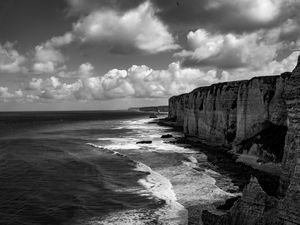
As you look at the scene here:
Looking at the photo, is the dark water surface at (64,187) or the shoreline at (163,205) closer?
the shoreline at (163,205)

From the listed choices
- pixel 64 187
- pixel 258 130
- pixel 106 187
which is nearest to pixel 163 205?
pixel 106 187

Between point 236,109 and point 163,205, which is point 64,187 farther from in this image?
point 236,109

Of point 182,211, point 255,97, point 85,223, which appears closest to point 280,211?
point 182,211

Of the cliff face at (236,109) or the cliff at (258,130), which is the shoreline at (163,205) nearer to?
the cliff at (258,130)

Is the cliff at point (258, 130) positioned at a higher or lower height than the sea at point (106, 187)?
higher

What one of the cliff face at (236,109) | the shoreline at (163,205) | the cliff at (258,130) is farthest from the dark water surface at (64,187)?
the cliff face at (236,109)

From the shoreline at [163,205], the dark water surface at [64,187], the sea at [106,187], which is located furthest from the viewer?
the dark water surface at [64,187]

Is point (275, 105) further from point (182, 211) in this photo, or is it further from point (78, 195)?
point (78, 195)

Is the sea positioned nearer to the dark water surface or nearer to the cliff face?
the dark water surface

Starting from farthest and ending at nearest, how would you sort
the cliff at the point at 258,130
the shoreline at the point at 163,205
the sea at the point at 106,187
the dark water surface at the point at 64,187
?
the dark water surface at the point at 64,187 → the sea at the point at 106,187 → the shoreline at the point at 163,205 → the cliff at the point at 258,130
